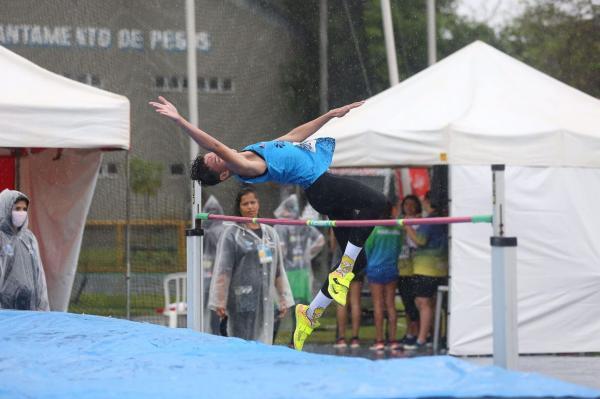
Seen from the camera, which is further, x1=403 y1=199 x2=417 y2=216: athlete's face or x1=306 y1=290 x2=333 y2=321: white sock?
x1=403 y1=199 x2=417 y2=216: athlete's face

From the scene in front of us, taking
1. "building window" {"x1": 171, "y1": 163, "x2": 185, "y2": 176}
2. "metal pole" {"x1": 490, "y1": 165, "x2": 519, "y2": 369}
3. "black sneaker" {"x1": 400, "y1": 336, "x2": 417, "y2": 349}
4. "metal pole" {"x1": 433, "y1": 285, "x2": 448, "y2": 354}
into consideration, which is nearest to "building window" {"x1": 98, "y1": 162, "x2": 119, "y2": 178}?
"building window" {"x1": 171, "y1": 163, "x2": 185, "y2": 176}

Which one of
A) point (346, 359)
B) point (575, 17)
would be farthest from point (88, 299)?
point (575, 17)

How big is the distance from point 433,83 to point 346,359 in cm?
726

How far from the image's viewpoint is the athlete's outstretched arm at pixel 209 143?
615 cm

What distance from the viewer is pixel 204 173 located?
683 cm

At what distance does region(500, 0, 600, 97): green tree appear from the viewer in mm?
22859

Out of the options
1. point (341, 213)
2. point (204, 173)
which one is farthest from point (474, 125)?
point (204, 173)

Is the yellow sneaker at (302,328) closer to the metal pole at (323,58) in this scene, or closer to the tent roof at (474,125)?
the tent roof at (474,125)

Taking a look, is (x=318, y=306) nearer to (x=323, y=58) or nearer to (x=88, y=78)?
(x=88, y=78)

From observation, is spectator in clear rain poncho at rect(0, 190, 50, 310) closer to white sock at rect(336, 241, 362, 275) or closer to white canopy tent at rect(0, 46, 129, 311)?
white canopy tent at rect(0, 46, 129, 311)

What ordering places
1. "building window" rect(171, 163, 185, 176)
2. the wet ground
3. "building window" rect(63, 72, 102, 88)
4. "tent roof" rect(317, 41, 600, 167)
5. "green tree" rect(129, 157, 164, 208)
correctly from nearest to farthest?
the wet ground < "tent roof" rect(317, 41, 600, 167) < "green tree" rect(129, 157, 164, 208) < "building window" rect(171, 163, 185, 176) < "building window" rect(63, 72, 102, 88)

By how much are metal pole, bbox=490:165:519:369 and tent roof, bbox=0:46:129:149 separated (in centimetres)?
541

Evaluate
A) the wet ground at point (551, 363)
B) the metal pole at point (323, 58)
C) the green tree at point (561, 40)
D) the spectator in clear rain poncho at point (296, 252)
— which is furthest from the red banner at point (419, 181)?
the green tree at point (561, 40)

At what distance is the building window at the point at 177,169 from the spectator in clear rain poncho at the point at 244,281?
6748mm
